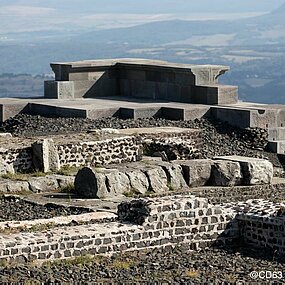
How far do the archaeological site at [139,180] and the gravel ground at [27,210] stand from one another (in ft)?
0.07

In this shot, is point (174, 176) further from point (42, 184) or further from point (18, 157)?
point (18, 157)

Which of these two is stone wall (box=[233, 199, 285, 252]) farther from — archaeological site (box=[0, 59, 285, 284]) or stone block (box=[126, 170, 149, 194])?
stone block (box=[126, 170, 149, 194])

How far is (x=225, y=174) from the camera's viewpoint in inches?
1059

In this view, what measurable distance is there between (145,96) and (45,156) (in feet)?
35.3

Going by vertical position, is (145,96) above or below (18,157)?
above

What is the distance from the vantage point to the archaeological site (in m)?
18.8

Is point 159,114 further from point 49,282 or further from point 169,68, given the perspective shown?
point 49,282

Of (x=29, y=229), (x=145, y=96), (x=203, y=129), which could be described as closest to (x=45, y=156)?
(x=203, y=129)

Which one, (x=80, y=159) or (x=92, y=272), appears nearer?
(x=92, y=272)

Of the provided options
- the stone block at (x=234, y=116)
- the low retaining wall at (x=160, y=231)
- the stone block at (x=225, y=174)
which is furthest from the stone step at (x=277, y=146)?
the low retaining wall at (x=160, y=231)

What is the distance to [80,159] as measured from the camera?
27.9 meters

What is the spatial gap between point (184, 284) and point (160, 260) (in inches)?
65.7

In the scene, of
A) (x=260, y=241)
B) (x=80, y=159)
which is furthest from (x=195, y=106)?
(x=260, y=241)

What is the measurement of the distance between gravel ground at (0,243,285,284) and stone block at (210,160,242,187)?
22.2 feet
